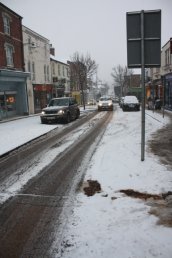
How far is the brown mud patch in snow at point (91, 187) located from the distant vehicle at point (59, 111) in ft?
45.1

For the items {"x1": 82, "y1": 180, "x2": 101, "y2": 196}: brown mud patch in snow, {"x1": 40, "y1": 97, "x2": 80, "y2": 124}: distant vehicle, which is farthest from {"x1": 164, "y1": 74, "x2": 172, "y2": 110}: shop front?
{"x1": 82, "y1": 180, "x2": 101, "y2": 196}: brown mud patch in snow

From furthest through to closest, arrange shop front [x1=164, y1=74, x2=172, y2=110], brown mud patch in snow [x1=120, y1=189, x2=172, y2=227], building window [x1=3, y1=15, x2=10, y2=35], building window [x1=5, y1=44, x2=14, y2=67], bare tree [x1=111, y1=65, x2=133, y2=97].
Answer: bare tree [x1=111, y1=65, x2=133, y2=97] → shop front [x1=164, y1=74, x2=172, y2=110] → building window [x1=5, y1=44, x2=14, y2=67] → building window [x1=3, y1=15, x2=10, y2=35] → brown mud patch in snow [x1=120, y1=189, x2=172, y2=227]

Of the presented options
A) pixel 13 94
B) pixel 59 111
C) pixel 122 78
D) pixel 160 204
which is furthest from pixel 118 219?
pixel 122 78

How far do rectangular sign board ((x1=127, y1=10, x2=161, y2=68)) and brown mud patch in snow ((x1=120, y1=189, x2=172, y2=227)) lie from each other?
11.6 ft

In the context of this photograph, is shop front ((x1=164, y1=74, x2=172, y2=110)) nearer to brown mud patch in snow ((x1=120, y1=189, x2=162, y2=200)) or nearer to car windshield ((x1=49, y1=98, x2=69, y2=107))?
car windshield ((x1=49, y1=98, x2=69, y2=107))

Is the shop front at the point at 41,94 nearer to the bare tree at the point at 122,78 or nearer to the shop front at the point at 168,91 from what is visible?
the shop front at the point at 168,91

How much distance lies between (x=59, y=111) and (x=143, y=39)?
517 inches

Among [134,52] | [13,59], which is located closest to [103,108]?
[13,59]

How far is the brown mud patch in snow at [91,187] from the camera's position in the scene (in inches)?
234

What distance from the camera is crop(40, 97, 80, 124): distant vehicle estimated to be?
2005cm

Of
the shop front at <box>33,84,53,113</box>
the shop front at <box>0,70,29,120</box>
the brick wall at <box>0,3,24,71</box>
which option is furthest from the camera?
the shop front at <box>33,84,53,113</box>

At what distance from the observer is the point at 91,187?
624 centimetres

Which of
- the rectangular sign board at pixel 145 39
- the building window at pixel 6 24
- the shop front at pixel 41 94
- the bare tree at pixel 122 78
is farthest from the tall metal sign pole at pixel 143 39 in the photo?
the bare tree at pixel 122 78

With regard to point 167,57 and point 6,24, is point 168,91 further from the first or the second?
point 6,24
